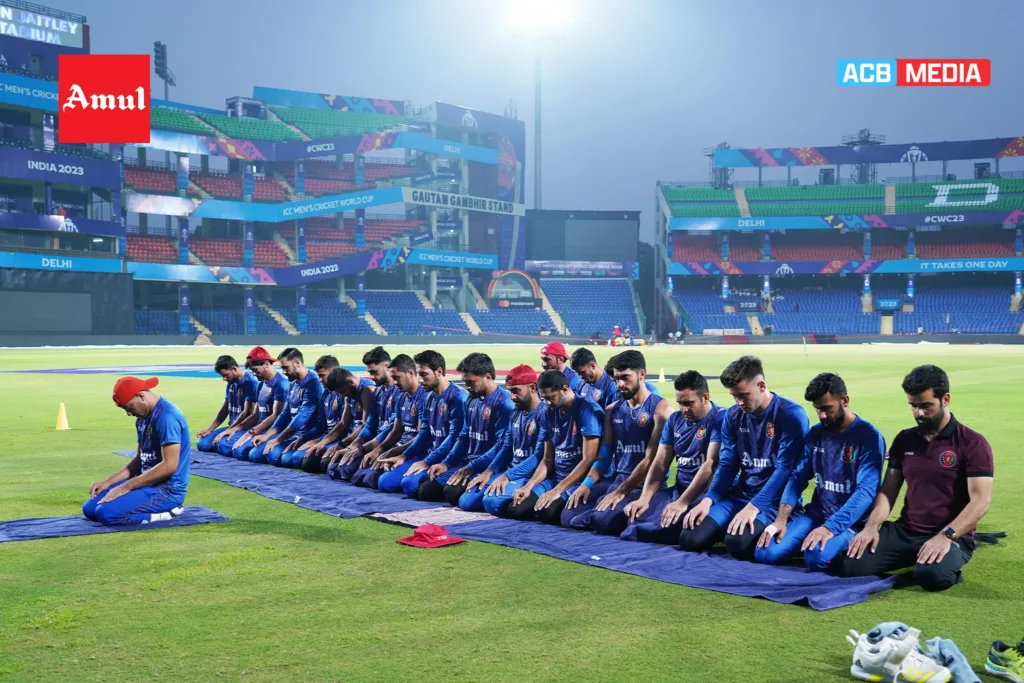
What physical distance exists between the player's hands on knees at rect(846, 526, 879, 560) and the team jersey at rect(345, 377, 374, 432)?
302 inches

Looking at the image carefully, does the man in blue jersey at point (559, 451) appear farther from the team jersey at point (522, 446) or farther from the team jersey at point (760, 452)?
the team jersey at point (760, 452)

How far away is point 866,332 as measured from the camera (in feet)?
272

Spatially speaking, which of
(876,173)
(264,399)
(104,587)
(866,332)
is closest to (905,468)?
(104,587)

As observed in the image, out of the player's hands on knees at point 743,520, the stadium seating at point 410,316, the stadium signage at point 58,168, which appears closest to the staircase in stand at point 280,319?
the stadium seating at point 410,316

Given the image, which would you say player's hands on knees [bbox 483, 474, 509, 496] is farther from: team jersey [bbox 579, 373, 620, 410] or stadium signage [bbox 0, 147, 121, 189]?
stadium signage [bbox 0, 147, 121, 189]

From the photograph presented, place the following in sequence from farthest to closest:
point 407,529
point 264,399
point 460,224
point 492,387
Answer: point 460,224 < point 264,399 < point 492,387 < point 407,529

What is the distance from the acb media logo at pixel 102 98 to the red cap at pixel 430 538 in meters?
50.4

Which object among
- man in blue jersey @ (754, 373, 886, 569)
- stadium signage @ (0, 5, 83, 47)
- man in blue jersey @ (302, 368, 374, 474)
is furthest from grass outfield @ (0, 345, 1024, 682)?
stadium signage @ (0, 5, 83, 47)

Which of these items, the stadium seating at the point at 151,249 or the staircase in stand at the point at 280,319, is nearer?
the stadium seating at the point at 151,249

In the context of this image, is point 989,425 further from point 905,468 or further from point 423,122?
point 423,122

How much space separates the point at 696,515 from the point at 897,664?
3308 millimetres

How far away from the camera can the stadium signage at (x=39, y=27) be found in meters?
63.2

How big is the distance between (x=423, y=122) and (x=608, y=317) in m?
24.4

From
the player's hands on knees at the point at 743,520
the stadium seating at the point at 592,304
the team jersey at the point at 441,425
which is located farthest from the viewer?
the stadium seating at the point at 592,304
